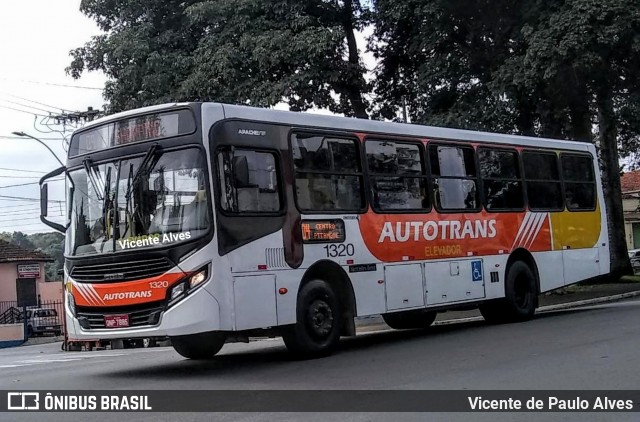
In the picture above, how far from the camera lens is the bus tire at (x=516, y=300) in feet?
50.8

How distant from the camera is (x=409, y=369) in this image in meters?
9.81

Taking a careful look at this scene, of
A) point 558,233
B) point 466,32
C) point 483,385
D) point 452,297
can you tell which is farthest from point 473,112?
point 483,385

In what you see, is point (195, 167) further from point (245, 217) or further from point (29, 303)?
point (29, 303)

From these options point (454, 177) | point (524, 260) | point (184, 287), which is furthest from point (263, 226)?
point (524, 260)

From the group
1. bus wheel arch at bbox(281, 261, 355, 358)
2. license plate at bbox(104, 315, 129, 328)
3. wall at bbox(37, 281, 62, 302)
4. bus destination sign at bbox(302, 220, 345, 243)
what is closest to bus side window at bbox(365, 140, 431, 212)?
bus destination sign at bbox(302, 220, 345, 243)

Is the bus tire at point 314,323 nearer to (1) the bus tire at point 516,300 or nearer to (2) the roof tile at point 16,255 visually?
(1) the bus tire at point 516,300

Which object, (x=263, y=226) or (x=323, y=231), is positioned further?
(x=323, y=231)

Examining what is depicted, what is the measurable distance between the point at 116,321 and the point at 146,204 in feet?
5.00

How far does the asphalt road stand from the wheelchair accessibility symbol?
994 millimetres

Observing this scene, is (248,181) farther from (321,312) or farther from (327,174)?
(321,312)

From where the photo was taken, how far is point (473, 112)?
71.8 ft

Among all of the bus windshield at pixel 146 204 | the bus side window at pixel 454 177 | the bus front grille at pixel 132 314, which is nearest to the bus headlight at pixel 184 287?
the bus front grille at pixel 132 314

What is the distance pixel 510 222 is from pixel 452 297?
2.51m

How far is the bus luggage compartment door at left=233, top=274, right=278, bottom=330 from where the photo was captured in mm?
10055
